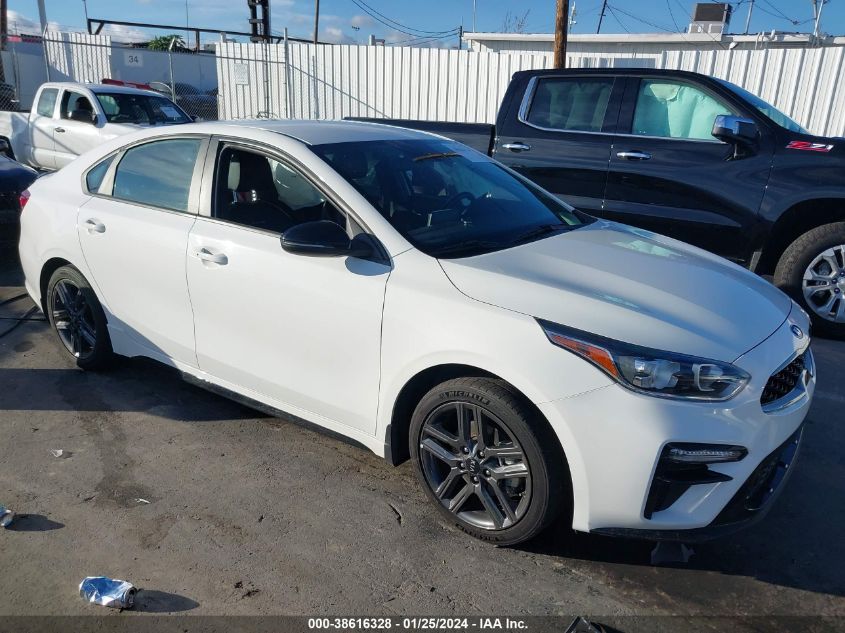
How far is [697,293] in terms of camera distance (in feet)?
9.51

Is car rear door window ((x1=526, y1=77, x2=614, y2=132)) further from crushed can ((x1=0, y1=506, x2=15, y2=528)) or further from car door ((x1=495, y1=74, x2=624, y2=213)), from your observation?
crushed can ((x1=0, y1=506, x2=15, y2=528))

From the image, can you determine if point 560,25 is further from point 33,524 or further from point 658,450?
→ point 33,524

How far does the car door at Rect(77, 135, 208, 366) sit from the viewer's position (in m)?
3.71

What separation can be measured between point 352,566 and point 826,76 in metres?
13.4

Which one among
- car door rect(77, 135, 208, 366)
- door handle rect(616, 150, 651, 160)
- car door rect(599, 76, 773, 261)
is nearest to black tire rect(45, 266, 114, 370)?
car door rect(77, 135, 208, 366)

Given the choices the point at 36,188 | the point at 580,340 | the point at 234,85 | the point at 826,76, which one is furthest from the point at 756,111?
the point at 234,85

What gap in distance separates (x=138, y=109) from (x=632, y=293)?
11.2 metres

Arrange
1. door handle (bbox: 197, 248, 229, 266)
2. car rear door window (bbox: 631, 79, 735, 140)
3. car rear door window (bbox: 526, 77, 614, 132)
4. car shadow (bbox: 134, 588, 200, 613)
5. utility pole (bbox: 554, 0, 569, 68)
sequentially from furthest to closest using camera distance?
utility pole (bbox: 554, 0, 569, 68), car rear door window (bbox: 526, 77, 614, 132), car rear door window (bbox: 631, 79, 735, 140), door handle (bbox: 197, 248, 229, 266), car shadow (bbox: 134, 588, 200, 613)

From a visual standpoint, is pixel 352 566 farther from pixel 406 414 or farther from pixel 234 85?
pixel 234 85

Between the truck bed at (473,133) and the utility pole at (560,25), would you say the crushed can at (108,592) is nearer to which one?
the truck bed at (473,133)

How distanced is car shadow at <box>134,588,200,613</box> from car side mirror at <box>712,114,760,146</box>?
4848 mm

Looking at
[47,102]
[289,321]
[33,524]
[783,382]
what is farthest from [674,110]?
[47,102]

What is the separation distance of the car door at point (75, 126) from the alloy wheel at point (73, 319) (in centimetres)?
753

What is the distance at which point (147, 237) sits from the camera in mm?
3797
